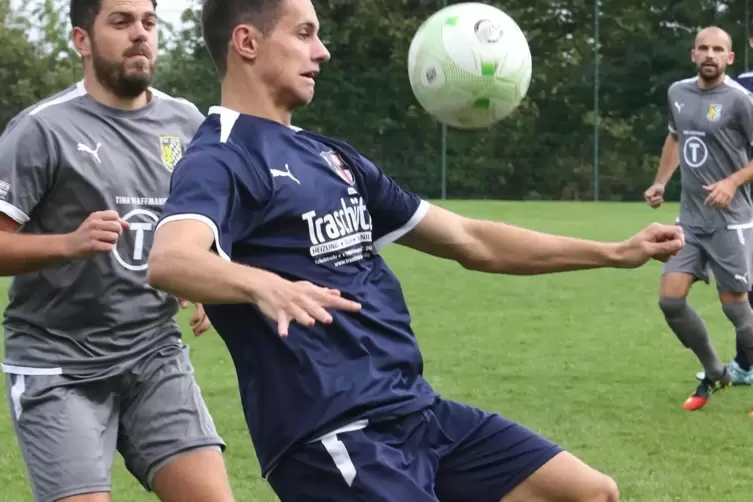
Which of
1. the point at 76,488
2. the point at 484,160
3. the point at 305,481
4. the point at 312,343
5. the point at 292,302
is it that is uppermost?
the point at 292,302

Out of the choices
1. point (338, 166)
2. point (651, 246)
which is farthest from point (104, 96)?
point (651, 246)

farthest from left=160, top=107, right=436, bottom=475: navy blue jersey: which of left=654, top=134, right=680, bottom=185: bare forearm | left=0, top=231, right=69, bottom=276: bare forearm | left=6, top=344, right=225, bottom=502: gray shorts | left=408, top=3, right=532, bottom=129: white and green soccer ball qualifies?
left=654, top=134, right=680, bottom=185: bare forearm

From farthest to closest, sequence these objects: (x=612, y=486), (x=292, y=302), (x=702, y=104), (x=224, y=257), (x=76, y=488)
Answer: (x=702, y=104), (x=76, y=488), (x=612, y=486), (x=224, y=257), (x=292, y=302)

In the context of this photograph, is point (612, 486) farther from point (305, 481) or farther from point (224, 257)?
point (224, 257)

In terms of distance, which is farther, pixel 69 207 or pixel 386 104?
pixel 386 104

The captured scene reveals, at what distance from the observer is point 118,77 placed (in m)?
4.20

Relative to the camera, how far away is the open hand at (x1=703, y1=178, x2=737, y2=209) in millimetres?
7836

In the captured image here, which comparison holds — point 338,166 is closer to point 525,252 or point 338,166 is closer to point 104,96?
point 525,252

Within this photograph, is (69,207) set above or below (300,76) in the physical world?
below

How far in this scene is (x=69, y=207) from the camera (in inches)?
159

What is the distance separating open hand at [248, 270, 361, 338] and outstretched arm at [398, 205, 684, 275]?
1.08 m

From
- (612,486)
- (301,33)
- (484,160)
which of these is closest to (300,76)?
(301,33)

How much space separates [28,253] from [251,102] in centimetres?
89

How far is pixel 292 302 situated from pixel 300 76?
94 centimetres
